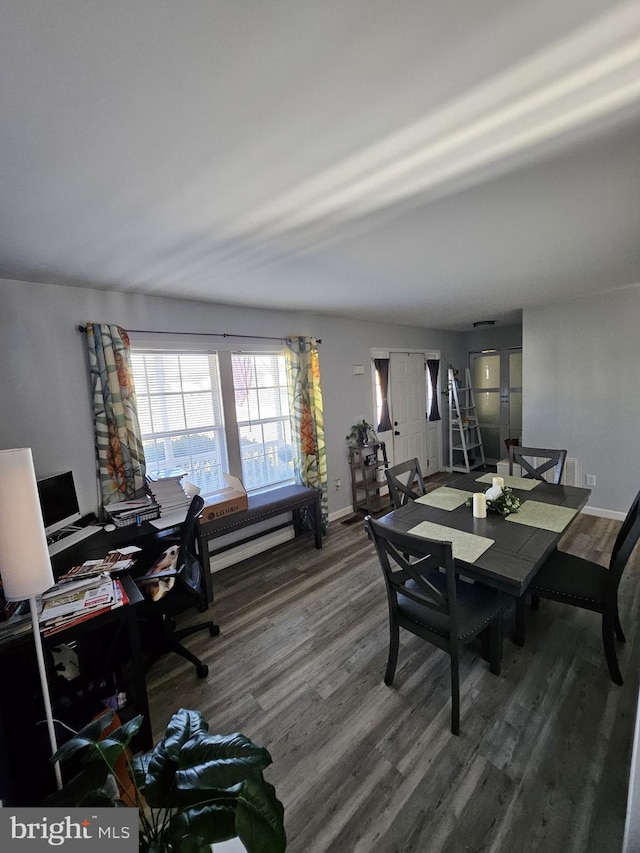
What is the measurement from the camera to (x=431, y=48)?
79 centimetres

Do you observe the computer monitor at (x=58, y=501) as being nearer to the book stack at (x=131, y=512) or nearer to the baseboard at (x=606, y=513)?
the book stack at (x=131, y=512)

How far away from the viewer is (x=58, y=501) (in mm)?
2166

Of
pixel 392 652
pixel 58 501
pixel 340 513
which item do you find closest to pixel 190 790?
pixel 392 652

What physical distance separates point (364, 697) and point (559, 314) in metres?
4.28

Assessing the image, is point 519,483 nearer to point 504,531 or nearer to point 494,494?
point 494,494

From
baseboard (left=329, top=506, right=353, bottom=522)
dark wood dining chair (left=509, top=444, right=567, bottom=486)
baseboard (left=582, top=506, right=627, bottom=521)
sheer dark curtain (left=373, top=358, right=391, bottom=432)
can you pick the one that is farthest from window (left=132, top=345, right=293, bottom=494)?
baseboard (left=582, top=506, right=627, bottom=521)

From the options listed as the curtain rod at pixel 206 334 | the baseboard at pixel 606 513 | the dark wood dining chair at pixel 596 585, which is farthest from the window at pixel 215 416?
the baseboard at pixel 606 513

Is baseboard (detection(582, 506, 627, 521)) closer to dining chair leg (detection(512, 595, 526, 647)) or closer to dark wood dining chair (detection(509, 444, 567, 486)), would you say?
dark wood dining chair (detection(509, 444, 567, 486))

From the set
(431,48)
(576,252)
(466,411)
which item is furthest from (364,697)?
(466,411)

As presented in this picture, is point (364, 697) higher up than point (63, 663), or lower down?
lower down

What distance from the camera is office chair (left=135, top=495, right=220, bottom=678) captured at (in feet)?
6.35

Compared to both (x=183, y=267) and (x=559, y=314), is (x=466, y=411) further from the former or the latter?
(x=183, y=267)

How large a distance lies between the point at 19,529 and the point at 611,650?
2.71m

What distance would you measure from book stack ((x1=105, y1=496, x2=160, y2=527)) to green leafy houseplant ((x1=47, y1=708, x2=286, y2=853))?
5.01ft
